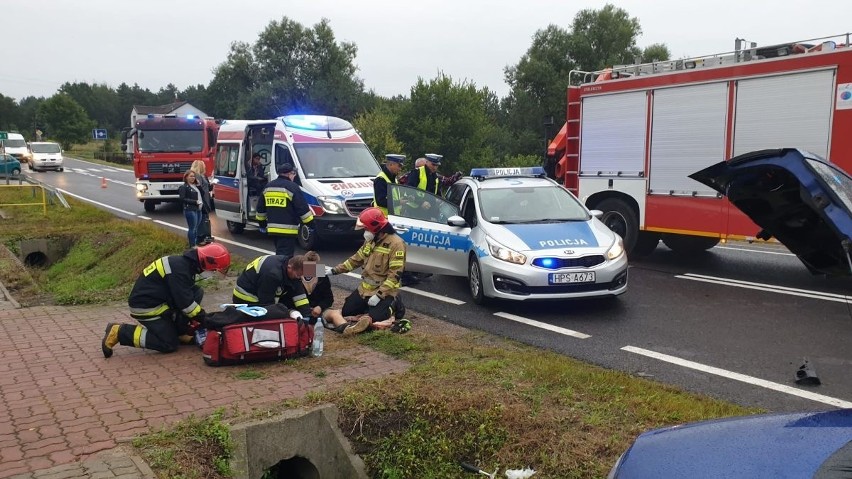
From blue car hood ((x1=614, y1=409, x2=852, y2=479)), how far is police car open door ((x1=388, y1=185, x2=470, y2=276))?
20.6ft

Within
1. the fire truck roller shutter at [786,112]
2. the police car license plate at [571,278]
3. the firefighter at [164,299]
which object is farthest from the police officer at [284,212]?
the fire truck roller shutter at [786,112]

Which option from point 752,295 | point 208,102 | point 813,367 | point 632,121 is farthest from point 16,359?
point 208,102

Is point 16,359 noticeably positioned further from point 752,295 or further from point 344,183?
→ point 752,295

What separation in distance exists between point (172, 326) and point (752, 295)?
7.01 metres

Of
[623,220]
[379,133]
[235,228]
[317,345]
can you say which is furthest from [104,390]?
[379,133]

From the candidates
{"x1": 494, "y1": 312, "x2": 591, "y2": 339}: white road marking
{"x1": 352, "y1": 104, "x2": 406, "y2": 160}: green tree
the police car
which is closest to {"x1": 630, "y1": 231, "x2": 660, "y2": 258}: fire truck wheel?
the police car

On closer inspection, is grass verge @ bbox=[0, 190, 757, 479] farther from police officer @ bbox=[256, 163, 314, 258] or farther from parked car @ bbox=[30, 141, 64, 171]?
parked car @ bbox=[30, 141, 64, 171]

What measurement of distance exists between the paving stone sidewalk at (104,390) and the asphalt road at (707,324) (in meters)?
2.06

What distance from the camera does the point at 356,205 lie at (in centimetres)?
1262

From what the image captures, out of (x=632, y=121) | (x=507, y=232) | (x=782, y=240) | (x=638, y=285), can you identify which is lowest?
(x=638, y=285)

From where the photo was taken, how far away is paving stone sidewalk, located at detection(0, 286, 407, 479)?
4164mm

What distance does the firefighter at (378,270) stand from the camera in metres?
7.32

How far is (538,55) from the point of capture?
176 ft

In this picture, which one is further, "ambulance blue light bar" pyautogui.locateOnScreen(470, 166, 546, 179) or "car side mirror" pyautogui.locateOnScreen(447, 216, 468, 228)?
"ambulance blue light bar" pyautogui.locateOnScreen(470, 166, 546, 179)
